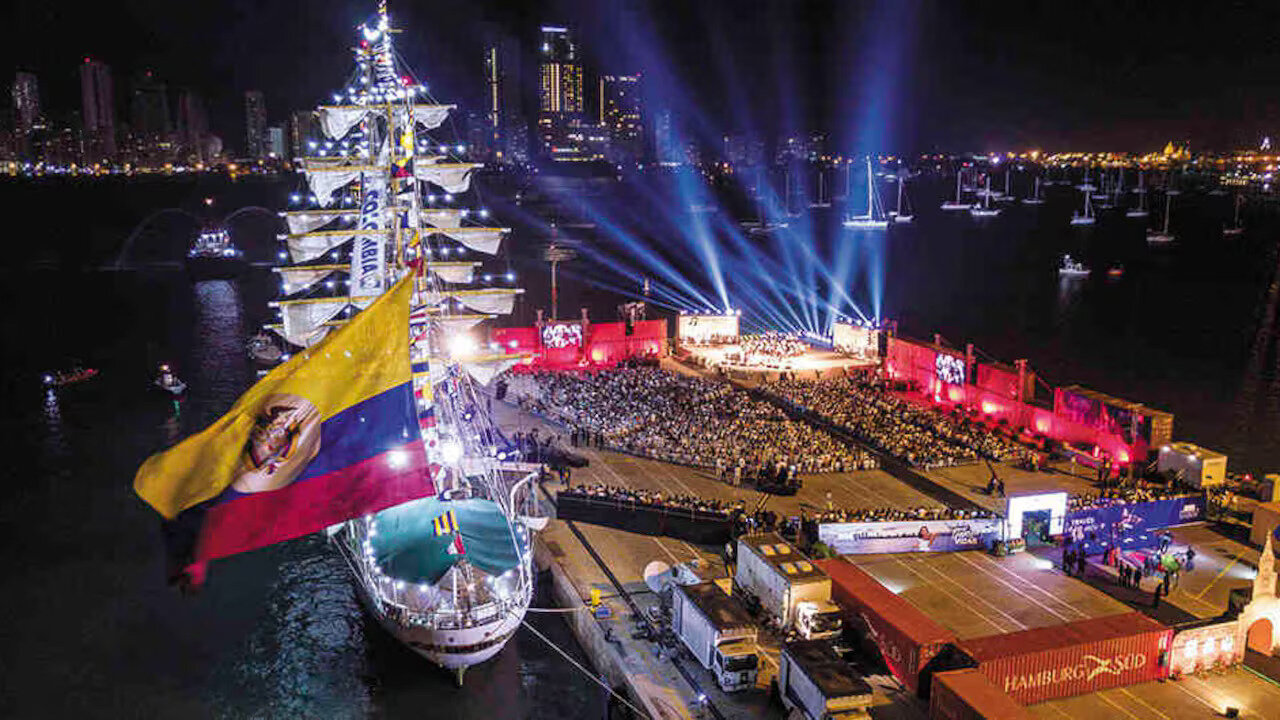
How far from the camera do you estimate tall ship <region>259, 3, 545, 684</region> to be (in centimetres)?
2200

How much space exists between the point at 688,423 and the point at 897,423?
8.62 meters

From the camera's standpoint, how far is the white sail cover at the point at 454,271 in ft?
98.7

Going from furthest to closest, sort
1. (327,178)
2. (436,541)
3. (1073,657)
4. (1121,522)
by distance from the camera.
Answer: (327,178) < (1121,522) < (436,541) < (1073,657)

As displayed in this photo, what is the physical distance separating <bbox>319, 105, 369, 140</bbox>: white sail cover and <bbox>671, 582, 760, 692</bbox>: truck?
18184 millimetres

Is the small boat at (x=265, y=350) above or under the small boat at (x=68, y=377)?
above

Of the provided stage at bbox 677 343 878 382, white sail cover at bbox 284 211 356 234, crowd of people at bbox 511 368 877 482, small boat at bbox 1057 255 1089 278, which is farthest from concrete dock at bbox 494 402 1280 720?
small boat at bbox 1057 255 1089 278

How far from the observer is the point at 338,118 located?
95.2 feet

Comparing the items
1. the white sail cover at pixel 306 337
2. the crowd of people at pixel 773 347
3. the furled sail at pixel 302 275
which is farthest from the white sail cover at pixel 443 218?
the crowd of people at pixel 773 347

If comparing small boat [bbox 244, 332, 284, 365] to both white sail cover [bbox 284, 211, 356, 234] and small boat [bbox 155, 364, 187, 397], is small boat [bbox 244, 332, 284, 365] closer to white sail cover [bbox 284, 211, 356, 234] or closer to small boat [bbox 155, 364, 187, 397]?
small boat [bbox 155, 364, 187, 397]

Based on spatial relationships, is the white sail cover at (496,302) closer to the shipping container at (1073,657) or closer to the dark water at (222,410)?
the dark water at (222,410)

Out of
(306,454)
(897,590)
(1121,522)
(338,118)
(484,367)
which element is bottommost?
(897,590)

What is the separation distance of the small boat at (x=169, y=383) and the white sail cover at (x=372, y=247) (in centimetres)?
3096

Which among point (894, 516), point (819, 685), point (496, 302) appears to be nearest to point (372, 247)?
point (496, 302)

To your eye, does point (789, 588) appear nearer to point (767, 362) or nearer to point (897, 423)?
point (897, 423)
